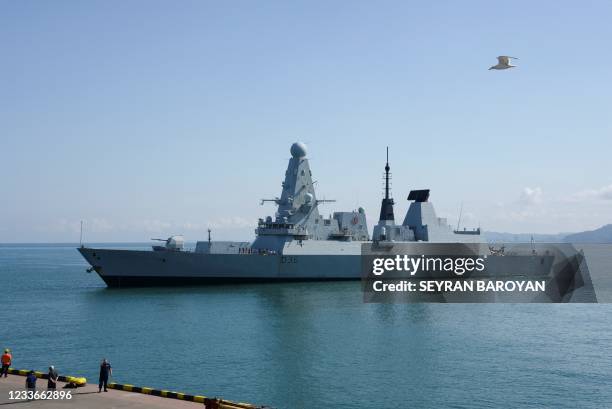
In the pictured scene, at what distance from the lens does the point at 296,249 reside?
5469 centimetres

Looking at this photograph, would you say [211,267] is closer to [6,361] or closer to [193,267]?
[193,267]

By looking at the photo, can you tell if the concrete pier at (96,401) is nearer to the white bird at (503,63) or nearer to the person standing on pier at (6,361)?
the person standing on pier at (6,361)

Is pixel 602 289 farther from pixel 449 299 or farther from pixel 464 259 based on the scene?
pixel 449 299

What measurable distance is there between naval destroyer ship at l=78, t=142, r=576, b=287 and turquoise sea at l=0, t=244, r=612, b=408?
169 inches

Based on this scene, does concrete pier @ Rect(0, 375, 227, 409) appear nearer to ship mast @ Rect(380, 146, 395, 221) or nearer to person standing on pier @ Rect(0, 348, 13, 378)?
person standing on pier @ Rect(0, 348, 13, 378)

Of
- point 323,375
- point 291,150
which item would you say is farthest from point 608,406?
point 291,150

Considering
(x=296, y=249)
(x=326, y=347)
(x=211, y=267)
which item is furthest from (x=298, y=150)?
(x=326, y=347)

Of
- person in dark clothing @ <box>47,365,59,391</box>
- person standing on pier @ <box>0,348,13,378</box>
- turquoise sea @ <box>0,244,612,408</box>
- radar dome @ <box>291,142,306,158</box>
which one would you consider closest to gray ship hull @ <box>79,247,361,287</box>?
turquoise sea @ <box>0,244,612,408</box>

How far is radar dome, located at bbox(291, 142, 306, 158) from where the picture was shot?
193 ft

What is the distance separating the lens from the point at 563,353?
2783 cm

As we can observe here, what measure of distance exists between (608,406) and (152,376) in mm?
15545

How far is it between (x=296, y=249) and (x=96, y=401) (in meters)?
39.8

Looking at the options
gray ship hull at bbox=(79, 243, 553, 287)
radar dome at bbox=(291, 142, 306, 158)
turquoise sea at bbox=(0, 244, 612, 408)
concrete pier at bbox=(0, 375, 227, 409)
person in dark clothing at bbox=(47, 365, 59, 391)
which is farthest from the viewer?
radar dome at bbox=(291, 142, 306, 158)

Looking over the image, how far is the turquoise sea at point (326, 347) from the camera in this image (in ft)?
69.9
